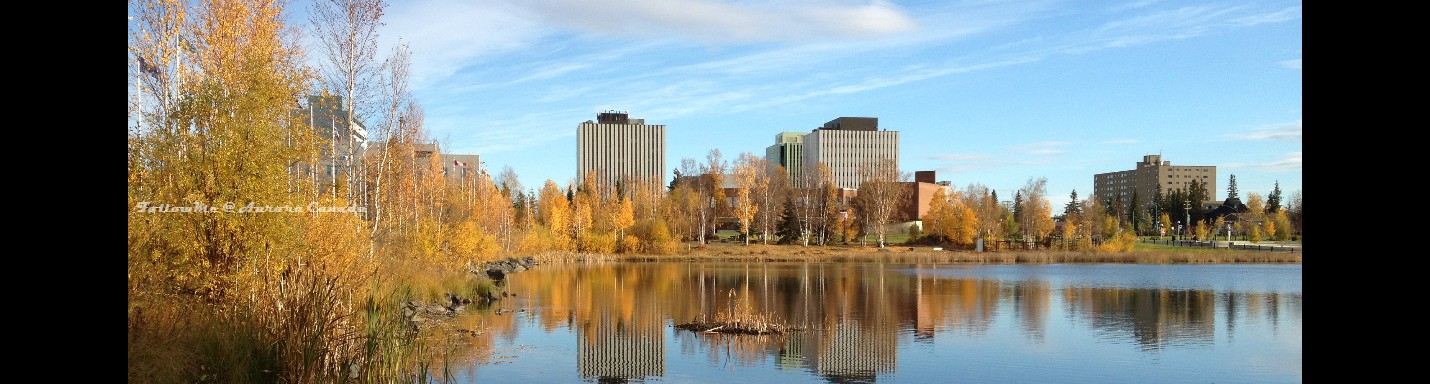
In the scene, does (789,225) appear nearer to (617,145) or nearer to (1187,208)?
(1187,208)

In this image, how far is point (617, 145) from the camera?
14125 centimetres


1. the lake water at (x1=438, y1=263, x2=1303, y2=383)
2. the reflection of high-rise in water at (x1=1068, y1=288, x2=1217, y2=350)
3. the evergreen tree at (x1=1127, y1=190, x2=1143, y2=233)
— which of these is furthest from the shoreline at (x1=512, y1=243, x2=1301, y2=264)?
the evergreen tree at (x1=1127, y1=190, x2=1143, y2=233)

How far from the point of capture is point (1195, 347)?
60.6 feet

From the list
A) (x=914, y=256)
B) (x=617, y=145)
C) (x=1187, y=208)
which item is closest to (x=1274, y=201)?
(x=1187, y=208)

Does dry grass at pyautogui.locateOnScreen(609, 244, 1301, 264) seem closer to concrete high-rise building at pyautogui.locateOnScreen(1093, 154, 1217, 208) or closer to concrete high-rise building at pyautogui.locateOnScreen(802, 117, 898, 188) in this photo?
concrete high-rise building at pyautogui.locateOnScreen(1093, 154, 1217, 208)

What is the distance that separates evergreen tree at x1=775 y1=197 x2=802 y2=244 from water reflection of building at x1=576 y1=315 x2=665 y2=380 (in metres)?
47.0

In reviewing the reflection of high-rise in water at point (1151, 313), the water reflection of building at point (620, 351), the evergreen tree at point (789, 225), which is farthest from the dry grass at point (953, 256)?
the water reflection of building at point (620, 351)

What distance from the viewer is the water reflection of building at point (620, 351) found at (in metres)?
15.5

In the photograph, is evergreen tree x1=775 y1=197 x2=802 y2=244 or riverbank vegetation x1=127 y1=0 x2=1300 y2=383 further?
evergreen tree x1=775 y1=197 x2=802 y2=244

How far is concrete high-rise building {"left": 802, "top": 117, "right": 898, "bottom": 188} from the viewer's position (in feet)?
447

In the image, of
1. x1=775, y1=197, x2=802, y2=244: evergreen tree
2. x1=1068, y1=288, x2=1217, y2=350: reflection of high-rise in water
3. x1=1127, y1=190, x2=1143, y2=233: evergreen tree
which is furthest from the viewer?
x1=1127, y1=190, x2=1143, y2=233: evergreen tree

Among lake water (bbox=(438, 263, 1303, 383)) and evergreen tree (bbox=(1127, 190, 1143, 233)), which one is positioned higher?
evergreen tree (bbox=(1127, 190, 1143, 233))

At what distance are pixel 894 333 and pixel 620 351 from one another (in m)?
6.42
